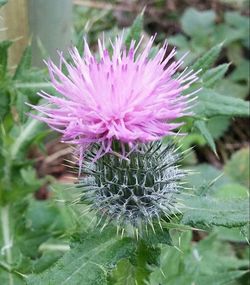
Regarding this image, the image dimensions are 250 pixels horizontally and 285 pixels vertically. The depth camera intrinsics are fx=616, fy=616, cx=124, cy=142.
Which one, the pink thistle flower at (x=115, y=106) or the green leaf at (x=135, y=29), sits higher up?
the green leaf at (x=135, y=29)

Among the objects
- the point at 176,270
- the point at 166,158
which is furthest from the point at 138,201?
the point at 176,270

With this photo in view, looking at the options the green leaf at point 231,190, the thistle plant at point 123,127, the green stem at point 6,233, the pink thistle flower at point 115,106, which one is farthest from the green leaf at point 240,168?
the pink thistle flower at point 115,106

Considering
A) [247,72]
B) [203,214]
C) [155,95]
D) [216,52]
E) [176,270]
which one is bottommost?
[176,270]

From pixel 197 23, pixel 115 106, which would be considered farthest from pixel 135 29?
pixel 197 23

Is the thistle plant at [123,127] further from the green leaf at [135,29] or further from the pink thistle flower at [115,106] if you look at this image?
the green leaf at [135,29]

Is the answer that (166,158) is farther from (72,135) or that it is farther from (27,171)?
(27,171)

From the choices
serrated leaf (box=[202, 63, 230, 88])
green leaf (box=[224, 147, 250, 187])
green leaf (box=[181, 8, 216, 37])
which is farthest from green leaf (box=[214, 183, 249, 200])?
green leaf (box=[181, 8, 216, 37])
